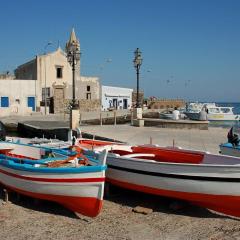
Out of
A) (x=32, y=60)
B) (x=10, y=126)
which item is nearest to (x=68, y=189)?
(x=10, y=126)

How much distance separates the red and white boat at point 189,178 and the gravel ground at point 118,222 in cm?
39

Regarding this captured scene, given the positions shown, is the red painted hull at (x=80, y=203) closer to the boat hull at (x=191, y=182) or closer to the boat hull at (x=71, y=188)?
the boat hull at (x=71, y=188)

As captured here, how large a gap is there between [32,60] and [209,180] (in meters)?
49.7

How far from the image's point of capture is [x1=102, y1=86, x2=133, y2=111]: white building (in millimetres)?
63691

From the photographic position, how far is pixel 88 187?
890 centimetres

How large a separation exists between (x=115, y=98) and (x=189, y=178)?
5824 centimetres

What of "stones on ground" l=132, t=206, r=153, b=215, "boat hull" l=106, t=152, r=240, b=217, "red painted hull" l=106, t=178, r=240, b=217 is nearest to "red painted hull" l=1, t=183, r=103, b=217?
"stones on ground" l=132, t=206, r=153, b=215

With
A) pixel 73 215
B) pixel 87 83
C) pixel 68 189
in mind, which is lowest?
pixel 73 215

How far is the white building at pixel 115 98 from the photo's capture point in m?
63.7

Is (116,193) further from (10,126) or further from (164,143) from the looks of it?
(10,126)

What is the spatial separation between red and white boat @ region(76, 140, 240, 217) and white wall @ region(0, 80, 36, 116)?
41057 millimetres

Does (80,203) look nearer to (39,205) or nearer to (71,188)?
(71,188)

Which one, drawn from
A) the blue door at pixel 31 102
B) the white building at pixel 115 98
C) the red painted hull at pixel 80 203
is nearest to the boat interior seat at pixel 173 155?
the red painted hull at pixel 80 203

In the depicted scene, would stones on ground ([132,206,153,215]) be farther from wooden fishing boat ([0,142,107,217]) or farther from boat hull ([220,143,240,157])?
boat hull ([220,143,240,157])
